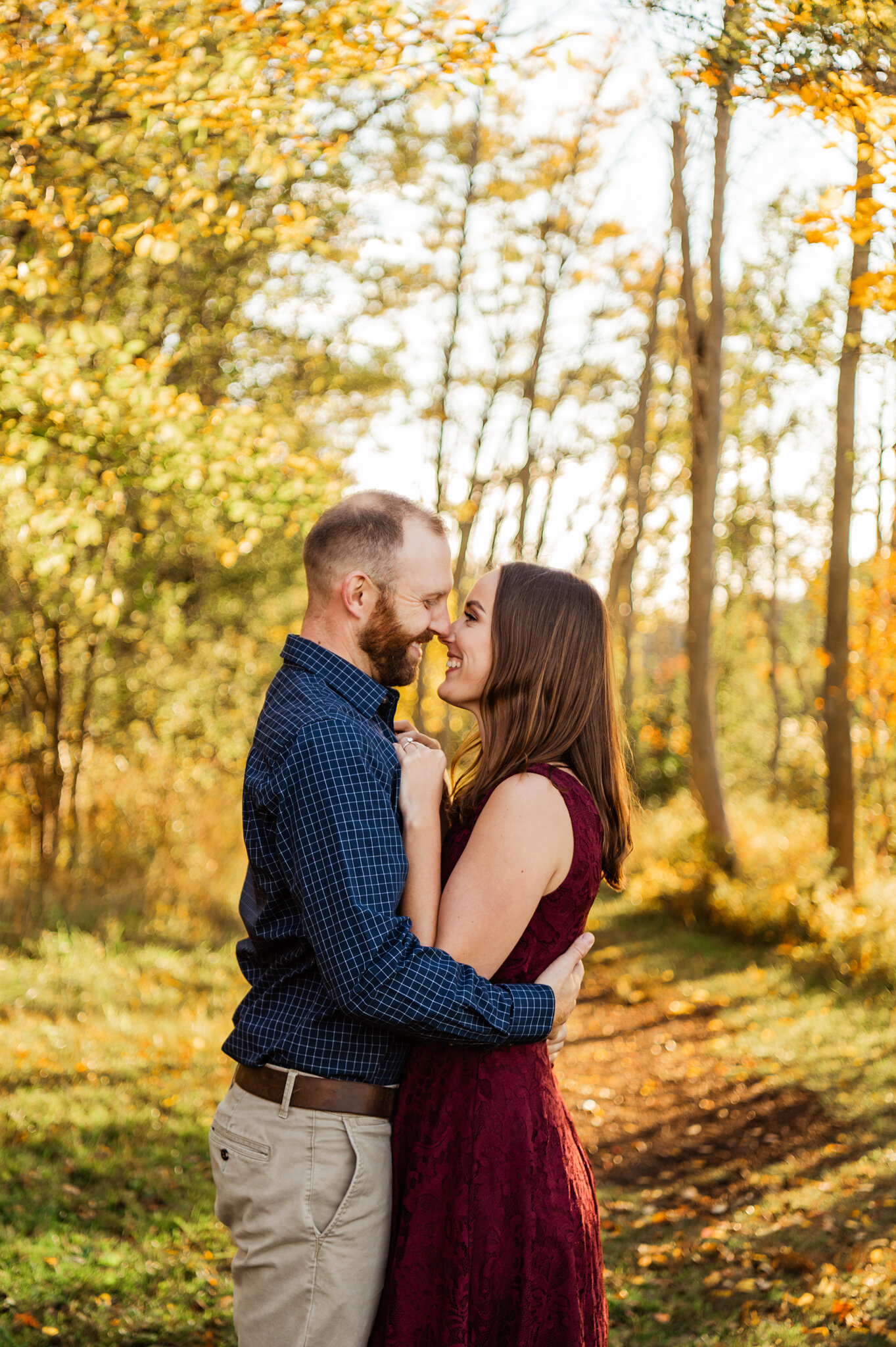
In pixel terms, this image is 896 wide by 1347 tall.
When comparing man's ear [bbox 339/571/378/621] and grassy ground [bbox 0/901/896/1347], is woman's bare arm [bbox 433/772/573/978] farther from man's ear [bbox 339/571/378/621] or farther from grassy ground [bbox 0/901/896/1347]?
grassy ground [bbox 0/901/896/1347]

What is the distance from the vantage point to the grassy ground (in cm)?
404

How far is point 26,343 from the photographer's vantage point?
15.9 ft

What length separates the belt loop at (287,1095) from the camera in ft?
6.90

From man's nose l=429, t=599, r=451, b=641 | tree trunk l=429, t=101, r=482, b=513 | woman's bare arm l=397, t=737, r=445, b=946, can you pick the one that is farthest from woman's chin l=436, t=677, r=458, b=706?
tree trunk l=429, t=101, r=482, b=513

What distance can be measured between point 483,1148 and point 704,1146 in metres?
4.54

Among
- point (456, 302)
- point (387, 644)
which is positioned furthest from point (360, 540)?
point (456, 302)

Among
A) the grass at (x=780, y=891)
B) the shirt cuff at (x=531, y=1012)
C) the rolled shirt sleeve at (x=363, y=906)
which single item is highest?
the rolled shirt sleeve at (x=363, y=906)

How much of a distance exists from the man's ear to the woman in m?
0.29

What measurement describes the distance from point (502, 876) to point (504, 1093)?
444 millimetres

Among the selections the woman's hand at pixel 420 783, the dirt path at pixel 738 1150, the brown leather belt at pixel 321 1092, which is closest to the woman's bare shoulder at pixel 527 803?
the woman's hand at pixel 420 783

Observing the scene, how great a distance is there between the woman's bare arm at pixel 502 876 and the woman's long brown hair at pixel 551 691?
160 mm

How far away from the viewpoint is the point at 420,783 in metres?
2.19

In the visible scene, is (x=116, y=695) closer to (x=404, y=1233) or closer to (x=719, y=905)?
(x=719, y=905)

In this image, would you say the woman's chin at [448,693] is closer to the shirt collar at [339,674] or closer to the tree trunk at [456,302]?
the shirt collar at [339,674]
